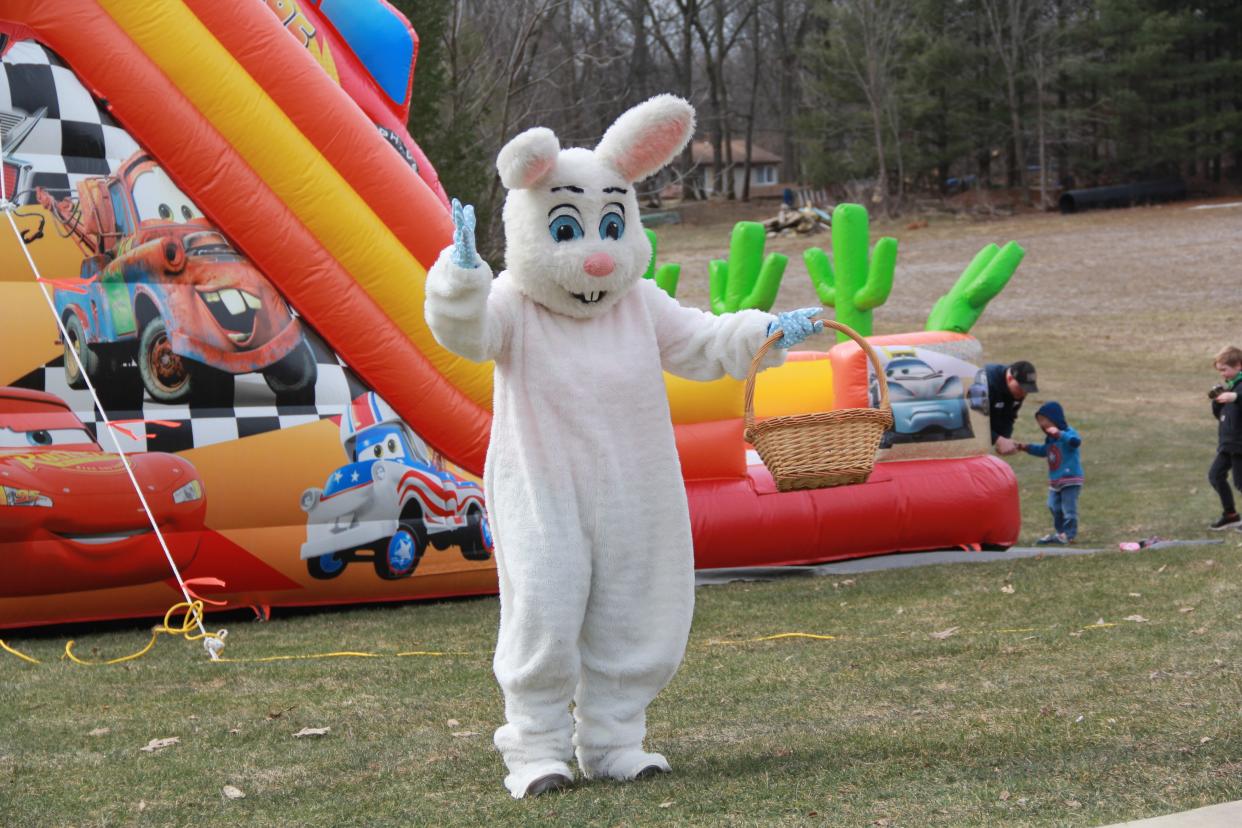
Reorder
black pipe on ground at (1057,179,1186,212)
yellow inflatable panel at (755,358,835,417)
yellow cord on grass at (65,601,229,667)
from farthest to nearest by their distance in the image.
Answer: black pipe on ground at (1057,179,1186,212) → yellow inflatable panel at (755,358,835,417) → yellow cord on grass at (65,601,229,667)

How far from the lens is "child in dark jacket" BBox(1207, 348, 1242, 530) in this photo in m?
8.18

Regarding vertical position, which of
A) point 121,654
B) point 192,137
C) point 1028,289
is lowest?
point 1028,289

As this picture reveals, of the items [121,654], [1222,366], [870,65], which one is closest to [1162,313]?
[1222,366]

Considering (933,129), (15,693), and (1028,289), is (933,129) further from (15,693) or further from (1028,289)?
(15,693)

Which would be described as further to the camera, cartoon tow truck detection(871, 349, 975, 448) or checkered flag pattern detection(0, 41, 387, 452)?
cartoon tow truck detection(871, 349, 975, 448)

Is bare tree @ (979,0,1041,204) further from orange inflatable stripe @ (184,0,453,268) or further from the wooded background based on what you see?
orange inflatable stripe @ (184,0,453,268)

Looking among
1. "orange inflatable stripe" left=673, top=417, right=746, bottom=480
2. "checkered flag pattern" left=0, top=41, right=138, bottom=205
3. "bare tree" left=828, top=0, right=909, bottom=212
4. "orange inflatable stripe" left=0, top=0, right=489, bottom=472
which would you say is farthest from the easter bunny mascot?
"bare tree" left=828, top=0, right=909, bottom=212

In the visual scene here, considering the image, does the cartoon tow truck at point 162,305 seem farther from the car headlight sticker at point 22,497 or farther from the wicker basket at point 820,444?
the wicker basket at point 820,444

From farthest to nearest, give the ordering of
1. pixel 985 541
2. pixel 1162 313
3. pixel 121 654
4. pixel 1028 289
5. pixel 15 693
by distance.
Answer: pixel 1028 289 → pixel 1162 313 → pixel 985 541 → pixel 121 654 → pixel 15 693

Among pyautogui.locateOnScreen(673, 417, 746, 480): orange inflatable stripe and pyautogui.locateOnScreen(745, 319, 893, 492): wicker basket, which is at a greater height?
pyautogui.locateOnScreen(745, 319, 893, 492): wicker basket

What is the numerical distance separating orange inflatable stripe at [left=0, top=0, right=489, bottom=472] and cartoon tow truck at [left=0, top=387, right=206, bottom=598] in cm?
91

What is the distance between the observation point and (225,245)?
20.7 ft

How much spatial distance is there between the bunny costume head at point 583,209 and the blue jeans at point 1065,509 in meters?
5.05

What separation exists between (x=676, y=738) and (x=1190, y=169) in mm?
34230
